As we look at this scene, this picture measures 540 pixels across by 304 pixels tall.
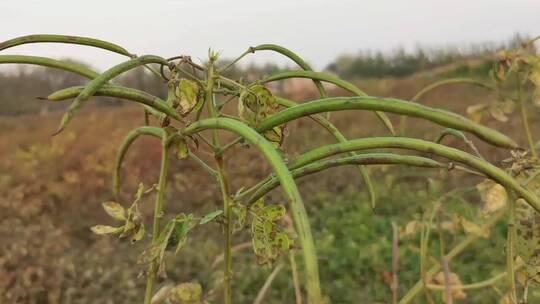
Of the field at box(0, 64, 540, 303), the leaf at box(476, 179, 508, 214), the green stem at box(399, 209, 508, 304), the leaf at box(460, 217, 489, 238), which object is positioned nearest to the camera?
the green stem at box(399, 209, 508, 304)

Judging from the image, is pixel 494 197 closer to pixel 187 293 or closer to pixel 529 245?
pixel 529 245

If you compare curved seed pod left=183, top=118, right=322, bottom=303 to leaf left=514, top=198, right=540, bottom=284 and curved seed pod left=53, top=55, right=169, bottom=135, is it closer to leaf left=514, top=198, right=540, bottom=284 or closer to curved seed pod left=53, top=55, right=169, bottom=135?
curved seed pod left=53, top=55, right=169, bottom=135

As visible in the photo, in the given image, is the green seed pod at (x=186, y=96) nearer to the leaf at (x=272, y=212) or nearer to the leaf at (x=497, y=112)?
the leaf at (x=272, y=212)

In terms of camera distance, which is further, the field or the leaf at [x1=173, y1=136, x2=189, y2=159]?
the field

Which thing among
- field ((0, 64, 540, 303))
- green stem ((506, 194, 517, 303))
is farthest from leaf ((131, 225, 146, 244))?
field ((0, 64, 540, 303))

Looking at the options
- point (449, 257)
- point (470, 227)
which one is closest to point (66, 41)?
point (449, 257)

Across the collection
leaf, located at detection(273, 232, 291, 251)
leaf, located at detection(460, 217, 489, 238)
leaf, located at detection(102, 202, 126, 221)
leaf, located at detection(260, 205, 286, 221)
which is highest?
leaf, located at detection(260, 205, 286, 221)

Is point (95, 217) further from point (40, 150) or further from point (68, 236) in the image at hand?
point (40, 150)

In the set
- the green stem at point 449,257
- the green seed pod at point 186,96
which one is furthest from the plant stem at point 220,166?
the green stem at point 449,257
